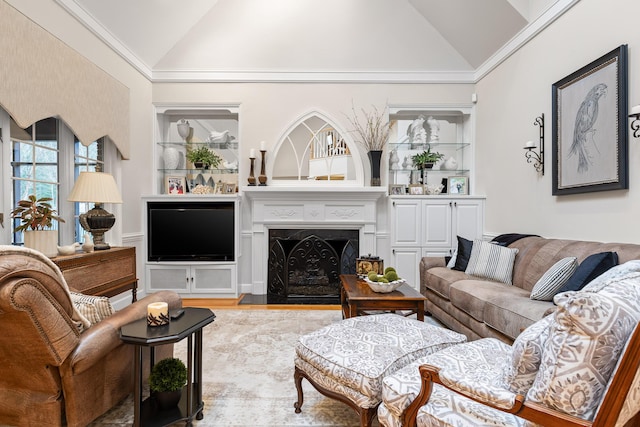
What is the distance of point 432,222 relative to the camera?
4.59m

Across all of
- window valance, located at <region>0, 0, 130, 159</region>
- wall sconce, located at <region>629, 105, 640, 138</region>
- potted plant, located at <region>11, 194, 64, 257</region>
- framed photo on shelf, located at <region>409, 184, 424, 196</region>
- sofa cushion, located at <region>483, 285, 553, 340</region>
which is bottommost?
sofa cushion, located at <region>483, 285, 553, 340</region>

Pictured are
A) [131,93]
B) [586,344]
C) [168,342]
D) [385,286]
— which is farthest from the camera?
[131,93]

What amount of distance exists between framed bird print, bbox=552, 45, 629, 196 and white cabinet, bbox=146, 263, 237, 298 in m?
3.72

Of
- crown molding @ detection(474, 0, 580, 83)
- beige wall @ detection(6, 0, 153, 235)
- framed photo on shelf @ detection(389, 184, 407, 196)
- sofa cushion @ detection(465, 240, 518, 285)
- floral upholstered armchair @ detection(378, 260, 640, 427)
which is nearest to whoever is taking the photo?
floral upholstered armchair @ detection(378, 260, 640, 427)

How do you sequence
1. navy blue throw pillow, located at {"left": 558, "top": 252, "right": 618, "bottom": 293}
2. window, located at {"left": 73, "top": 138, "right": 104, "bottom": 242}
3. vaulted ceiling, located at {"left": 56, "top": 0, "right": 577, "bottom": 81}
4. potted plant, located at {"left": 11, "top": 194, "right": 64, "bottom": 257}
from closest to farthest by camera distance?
navy blue throw pillow, located at {"left": 558, "top": 252, "right": 618, "bottom": 293} < potted plant, located at {"left": 11, "top": 194, "right": 64, "bottom": 257} < window, located at {"left": 73, "top": 138, "right": 104, "bottom": 242} < vaulted ceiling, located at {"left": 56, "top": 0, "right": 577, "bottom": 81}

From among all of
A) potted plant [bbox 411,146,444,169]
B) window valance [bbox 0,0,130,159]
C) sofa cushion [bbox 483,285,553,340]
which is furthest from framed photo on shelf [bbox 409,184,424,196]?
window valance [bbox 0,0,130,159]

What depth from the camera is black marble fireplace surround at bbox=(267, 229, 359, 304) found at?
4664 mm

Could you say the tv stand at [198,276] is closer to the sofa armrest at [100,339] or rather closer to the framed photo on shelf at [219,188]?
the framed photo on shelf at [219,188]

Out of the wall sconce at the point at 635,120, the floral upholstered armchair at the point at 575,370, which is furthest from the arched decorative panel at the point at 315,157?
the floral upholstered armchair at the point at 575,370

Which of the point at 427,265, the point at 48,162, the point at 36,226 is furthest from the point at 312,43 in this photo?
the point at 36,226

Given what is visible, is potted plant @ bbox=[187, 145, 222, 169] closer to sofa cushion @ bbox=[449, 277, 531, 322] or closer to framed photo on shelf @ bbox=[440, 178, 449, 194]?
framed photo on shelf @ bbox=[440, 178, 449, 194]

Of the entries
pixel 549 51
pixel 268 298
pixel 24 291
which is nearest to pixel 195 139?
pixel 268 298

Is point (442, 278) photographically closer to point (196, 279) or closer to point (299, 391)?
point (299, 391)

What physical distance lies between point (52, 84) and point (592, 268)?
13.8ft
